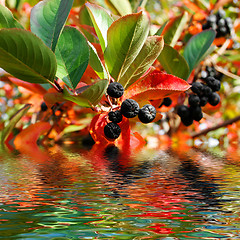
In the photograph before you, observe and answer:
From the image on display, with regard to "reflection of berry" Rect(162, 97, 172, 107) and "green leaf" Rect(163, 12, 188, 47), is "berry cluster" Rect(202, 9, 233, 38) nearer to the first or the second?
"green leaf" Rect(163, 12, 188, 47)

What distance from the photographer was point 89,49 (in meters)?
0.66

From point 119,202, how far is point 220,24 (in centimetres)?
117

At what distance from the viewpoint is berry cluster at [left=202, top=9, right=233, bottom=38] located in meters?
1.39

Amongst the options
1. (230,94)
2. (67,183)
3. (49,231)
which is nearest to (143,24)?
(67,183)

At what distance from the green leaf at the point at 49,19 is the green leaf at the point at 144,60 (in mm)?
163

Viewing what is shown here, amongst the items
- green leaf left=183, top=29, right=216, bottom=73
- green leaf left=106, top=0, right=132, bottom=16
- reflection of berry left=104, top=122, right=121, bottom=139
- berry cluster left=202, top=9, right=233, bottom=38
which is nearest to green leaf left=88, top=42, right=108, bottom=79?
reflection of berry left=104, top=122, right=121, bottom=139

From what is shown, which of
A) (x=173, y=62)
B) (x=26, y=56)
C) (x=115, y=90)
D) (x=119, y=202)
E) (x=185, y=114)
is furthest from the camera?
(x=185, y=114)

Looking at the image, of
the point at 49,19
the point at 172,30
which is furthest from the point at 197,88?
the point at 49,19

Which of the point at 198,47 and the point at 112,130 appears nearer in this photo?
the point at 112,130

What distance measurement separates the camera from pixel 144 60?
0.69 meters

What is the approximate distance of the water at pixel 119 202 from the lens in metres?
0.31

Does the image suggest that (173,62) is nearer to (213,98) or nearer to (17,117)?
(213,98)

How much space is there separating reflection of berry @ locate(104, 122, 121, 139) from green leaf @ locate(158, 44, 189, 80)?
0.77ft

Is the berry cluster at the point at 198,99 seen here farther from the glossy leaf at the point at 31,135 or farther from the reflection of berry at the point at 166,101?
the glossy leaf at the point at 31,135
